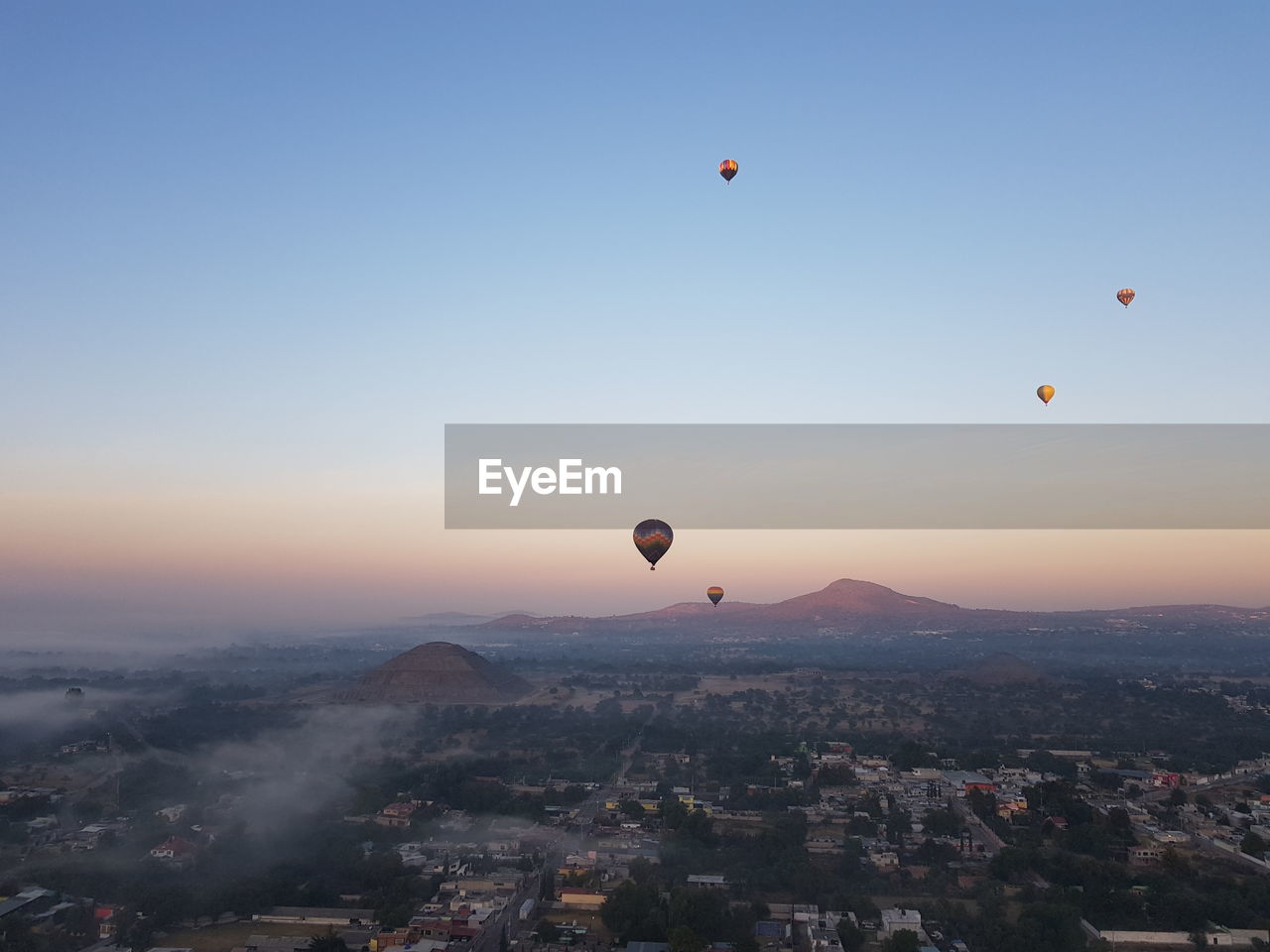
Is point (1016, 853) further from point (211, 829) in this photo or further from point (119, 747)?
point (119, 747)

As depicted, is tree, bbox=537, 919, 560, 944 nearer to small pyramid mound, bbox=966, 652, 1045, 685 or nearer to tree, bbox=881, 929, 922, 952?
tree, bbox=881, 929, 922, 952

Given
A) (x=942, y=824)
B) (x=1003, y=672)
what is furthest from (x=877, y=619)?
(x=942, y=824)

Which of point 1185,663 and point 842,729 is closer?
point 842,729

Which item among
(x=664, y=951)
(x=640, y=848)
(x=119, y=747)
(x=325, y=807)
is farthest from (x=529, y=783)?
(x=119, y=747)

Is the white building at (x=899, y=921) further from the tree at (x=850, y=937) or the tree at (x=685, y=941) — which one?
the tree at (x=685, y=941)

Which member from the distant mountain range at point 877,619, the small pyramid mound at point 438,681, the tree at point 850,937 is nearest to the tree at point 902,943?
the tree at point 850,937

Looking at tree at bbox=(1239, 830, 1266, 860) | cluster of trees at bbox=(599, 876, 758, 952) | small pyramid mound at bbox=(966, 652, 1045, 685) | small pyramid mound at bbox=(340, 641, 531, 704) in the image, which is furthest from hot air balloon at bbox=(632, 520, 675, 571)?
small pyramid mound at bbox=(966, 652, 1045, 685)
